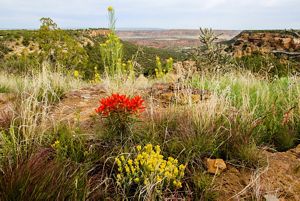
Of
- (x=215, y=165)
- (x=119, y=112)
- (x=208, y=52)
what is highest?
(x=208, y=52)

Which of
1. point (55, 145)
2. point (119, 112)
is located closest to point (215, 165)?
point (119, 112)

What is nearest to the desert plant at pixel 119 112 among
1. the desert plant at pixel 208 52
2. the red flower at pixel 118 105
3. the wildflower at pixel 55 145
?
the red flower at pixel 118 105

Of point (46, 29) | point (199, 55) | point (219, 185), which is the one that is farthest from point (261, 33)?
point (219, 185)

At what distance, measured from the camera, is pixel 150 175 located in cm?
276

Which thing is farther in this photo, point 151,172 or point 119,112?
point 119,112

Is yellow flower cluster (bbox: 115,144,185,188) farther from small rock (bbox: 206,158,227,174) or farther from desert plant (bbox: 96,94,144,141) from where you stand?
desert plant (bbox: 96,94,144,141)

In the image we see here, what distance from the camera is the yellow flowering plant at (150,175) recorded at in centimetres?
276

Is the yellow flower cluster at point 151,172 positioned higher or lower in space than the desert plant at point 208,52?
lower

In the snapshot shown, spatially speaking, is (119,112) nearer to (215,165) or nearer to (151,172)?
(151,172)

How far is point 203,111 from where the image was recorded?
3.74 m

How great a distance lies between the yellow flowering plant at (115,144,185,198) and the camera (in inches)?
109

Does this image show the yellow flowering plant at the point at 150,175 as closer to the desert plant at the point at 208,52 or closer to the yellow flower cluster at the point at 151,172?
the yellow flower cluster at the point at 151,172

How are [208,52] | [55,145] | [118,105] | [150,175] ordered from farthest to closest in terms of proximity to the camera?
[208,52], [118,105], [55,145], [150,175]

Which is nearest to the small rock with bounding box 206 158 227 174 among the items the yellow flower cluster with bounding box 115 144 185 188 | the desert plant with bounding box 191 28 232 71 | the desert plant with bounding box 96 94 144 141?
the yellow flower cluster with bounding box 115 144 185 188
